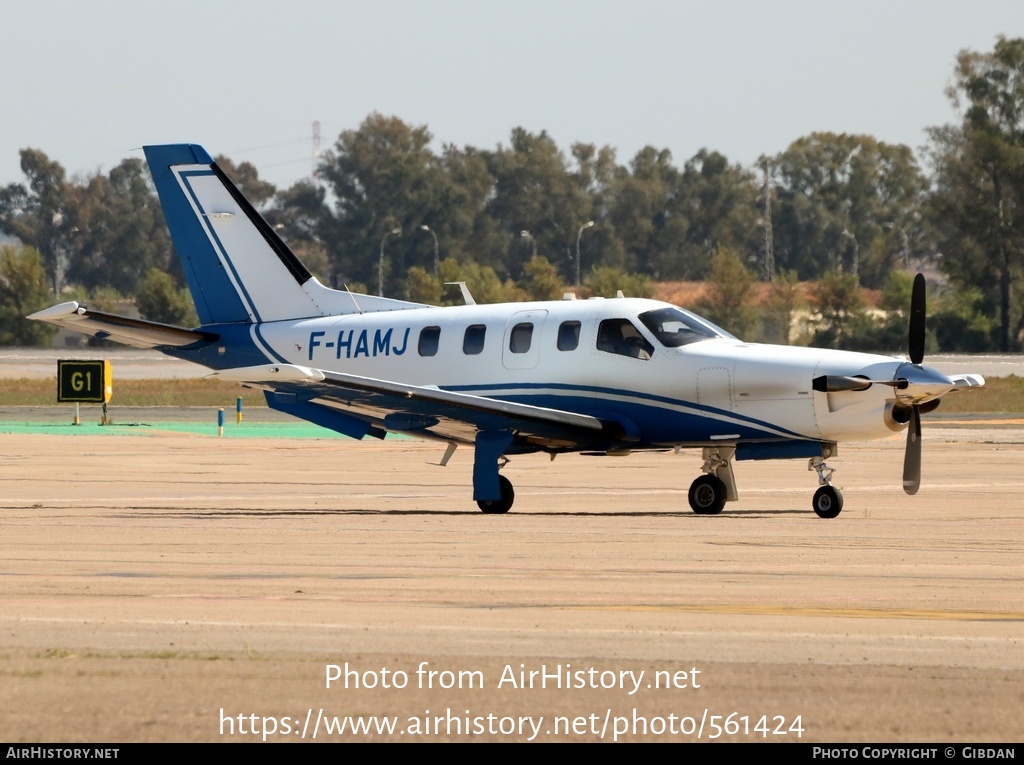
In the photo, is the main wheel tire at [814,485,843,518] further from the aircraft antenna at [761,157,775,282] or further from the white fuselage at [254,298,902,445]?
the aircraft antenna at [761,157,775,282]

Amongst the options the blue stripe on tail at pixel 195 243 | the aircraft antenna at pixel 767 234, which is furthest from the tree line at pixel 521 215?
the blue stripe on tail at pixel 195 243

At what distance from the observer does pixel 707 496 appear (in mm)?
21031

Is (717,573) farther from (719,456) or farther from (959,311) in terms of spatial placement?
(959,311)

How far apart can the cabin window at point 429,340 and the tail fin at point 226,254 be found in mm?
1838

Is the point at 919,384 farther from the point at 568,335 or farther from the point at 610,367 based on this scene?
the point at 568,335

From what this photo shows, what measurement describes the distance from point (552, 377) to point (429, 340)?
2.06m

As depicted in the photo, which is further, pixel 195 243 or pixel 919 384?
pixel 195 243

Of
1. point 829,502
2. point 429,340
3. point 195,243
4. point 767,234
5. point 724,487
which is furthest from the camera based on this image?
point 767,234

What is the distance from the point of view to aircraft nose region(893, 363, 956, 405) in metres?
19.3

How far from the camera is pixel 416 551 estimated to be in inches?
590

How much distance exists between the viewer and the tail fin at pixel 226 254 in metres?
25.0

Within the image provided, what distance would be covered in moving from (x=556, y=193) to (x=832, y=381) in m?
146

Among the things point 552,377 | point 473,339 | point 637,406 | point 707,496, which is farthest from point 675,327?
point 473,339

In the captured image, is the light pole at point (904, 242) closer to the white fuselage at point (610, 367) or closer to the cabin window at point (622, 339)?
the white fuselage at point (610, 367)
